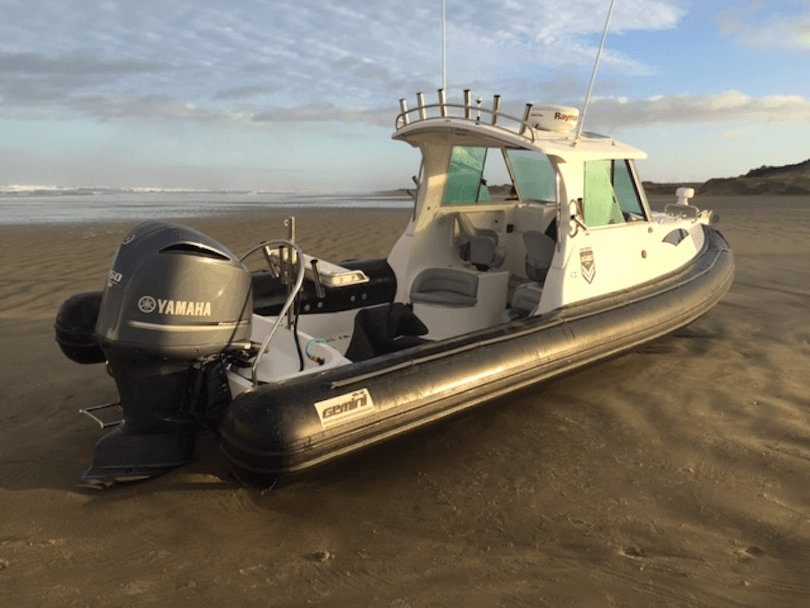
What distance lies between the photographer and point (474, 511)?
2.96m

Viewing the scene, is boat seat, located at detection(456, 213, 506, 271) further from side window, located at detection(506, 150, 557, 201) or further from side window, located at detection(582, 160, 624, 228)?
side window, located at detection(582, 160, 624, 228)

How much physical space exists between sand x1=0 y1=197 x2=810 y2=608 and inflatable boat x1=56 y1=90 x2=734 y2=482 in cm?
28

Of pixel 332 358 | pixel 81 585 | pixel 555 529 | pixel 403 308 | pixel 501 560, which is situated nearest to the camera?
pixel 81 585

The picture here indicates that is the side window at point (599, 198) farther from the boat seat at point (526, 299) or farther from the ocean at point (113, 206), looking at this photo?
the ocean at point (113, 206)

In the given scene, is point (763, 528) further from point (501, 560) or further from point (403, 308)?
point (403, 308)

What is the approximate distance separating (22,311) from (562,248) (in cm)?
539

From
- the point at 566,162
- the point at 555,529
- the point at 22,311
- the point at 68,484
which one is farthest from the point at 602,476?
the point at 22,311

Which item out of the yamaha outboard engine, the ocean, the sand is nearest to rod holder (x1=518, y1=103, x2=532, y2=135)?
the sand

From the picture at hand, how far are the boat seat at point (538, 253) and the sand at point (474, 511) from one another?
3.06ft

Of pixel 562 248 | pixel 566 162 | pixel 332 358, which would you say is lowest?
pixel 332 358

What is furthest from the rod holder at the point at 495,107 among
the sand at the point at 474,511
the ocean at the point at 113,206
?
the ocean at the point at 113,206

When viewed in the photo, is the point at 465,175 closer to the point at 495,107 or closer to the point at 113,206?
the point at 495,107

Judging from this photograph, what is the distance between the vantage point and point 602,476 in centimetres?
328

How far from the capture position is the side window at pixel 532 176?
19.9ft
